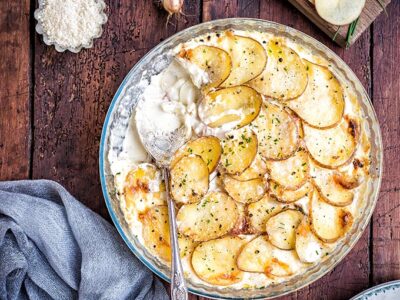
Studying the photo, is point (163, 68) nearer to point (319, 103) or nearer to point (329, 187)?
point (319, 103)

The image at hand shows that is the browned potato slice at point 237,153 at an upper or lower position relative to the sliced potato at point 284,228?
upper

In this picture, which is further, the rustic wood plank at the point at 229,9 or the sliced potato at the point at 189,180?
the rustic wood plank at the point at 229,9

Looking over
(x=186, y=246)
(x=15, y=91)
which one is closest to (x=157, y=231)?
(x=186, y=246)

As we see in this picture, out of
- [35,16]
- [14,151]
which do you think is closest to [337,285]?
[14,151]

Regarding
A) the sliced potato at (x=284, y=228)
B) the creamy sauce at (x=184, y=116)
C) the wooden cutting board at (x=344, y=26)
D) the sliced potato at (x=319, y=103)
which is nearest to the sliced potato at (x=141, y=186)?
the creamy sauce at (x=184, y=116)

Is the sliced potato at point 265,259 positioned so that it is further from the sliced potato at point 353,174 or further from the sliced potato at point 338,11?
the sliced potato at point 338,11

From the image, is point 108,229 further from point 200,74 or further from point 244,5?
point 244,5
